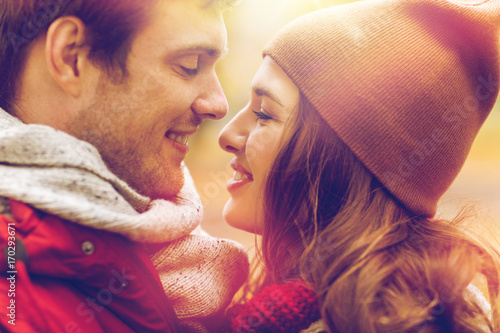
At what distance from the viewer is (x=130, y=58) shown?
A: 122cm

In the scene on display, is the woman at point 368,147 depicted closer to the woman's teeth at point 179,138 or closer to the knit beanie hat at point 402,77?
the knit beanie hat at point 402,77

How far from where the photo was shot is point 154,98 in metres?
1.25

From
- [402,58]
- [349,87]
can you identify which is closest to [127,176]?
[349,87]

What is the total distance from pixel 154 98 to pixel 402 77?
836 mm

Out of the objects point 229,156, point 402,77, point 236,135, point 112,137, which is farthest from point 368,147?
Result: point 229,156

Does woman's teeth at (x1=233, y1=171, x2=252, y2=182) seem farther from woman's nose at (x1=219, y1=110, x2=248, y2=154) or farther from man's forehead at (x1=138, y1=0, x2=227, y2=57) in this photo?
man's forehead at (x1=138, y1=0, x2=227, y2=57)

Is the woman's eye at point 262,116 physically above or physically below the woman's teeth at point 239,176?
above

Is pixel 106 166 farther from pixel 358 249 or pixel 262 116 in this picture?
pixel 358 249

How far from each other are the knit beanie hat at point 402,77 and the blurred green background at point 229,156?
283 millimetres

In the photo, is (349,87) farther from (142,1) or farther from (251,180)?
(142,1)

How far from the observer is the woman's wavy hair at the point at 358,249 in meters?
1.05

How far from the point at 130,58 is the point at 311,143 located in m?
0.67

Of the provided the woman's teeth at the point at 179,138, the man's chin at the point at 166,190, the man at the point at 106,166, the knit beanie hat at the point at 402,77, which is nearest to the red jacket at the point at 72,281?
the man at the point at 106,166

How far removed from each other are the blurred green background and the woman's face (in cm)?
26
